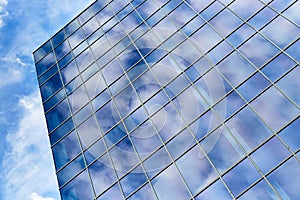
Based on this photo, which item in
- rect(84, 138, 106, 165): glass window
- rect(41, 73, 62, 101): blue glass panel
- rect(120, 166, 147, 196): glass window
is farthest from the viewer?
Answer: rect(41, 73, 62, 101): blue glass panel

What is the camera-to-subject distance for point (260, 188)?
17.3 m

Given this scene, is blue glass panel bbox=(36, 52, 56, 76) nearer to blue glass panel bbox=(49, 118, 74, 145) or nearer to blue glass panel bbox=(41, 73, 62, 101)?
blue glass panel bbox=(41, 73, 62, 101)

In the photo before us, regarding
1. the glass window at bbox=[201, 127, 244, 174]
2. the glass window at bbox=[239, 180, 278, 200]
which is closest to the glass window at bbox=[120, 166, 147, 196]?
the glass window at bbox=[201, 127, 244, 174]

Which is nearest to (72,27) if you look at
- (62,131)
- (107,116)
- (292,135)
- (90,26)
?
(90,26)

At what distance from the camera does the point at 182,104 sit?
22594 millimetres

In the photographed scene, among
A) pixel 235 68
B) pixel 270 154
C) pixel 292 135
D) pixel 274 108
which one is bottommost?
pixel 270 154

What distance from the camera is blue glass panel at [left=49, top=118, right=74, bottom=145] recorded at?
1088 inches

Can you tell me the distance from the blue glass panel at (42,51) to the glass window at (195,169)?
20384 mm

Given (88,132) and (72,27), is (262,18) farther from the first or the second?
(72,27)

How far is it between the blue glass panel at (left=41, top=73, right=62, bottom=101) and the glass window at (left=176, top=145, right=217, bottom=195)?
1492cm

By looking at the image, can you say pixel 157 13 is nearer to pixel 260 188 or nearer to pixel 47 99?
pixel 47 99

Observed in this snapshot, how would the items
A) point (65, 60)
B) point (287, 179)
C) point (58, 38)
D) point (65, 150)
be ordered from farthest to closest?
point (58, 38) → point (65, 60) → point (65, 150) → point (287, 179)

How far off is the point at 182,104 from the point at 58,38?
17747 mm

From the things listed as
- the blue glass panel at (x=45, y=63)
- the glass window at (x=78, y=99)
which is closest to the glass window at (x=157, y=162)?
the glass window at (x=78, y=99)
